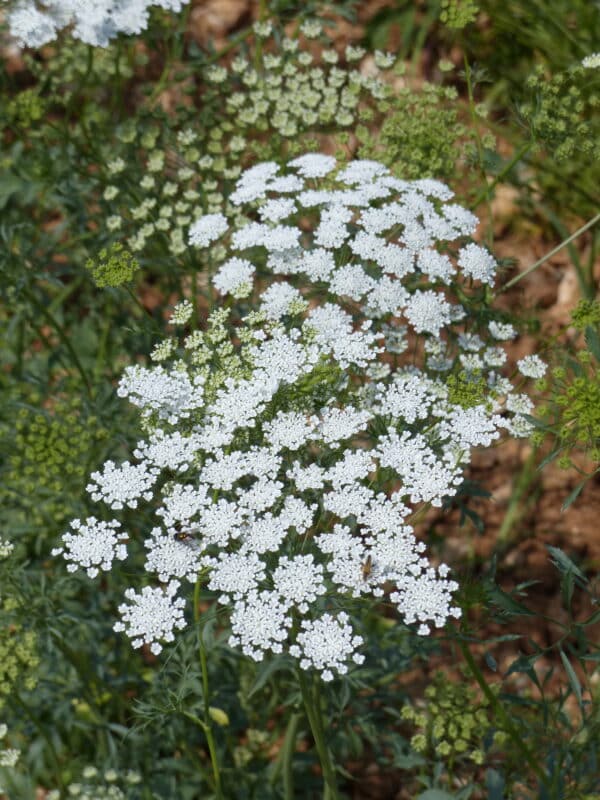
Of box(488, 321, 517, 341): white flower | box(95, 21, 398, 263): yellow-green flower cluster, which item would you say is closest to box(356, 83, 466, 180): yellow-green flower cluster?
box(95, 21, 398, 263): yellow-green flower cluster

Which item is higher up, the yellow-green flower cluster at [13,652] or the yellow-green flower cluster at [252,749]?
the yellow-green flower cluster at [13,652]

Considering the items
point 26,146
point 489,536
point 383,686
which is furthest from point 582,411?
point 26,146

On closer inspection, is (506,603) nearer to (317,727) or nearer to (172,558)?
(317,727)

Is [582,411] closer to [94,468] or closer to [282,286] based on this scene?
[282,286]

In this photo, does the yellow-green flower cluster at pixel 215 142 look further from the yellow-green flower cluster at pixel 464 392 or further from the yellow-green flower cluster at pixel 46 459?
the yellow-green flower cluster at pixel 464 392

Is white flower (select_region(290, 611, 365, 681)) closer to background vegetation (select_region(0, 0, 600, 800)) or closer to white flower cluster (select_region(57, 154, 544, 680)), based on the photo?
white flower cluster (select_region(57, 154, 544, 680))

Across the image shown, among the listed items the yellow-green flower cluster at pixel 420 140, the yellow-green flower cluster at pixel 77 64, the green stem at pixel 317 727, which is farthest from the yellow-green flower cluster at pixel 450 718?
the yellow-green flower cluster at pixel 77 64

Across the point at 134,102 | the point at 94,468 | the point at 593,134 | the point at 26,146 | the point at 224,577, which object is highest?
the point at 134,102
